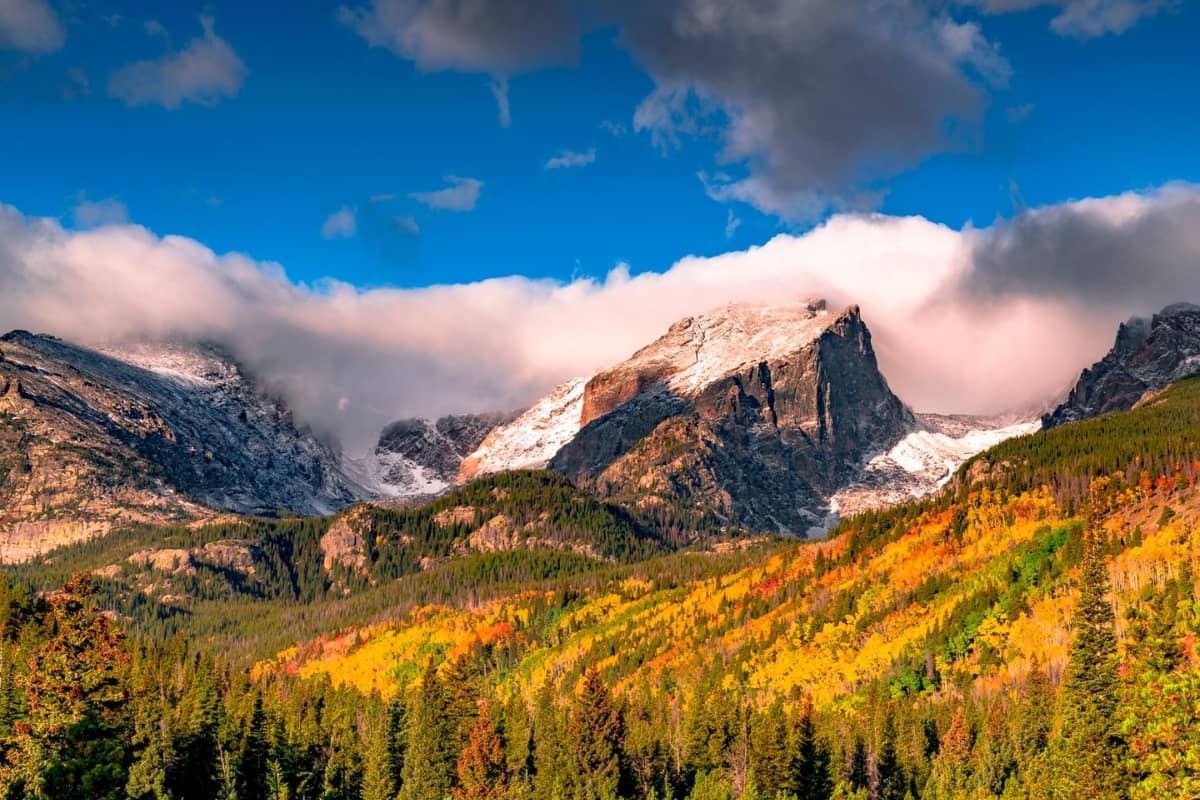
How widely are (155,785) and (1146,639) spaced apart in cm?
7362

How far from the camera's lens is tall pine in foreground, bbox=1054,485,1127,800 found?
2945 inches

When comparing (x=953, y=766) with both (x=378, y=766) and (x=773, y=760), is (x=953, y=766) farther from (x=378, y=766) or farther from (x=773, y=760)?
(x=378, y=766)

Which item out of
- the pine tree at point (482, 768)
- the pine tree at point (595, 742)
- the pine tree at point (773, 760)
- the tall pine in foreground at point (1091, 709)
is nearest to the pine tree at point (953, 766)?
the pine tree at point (773, 760)

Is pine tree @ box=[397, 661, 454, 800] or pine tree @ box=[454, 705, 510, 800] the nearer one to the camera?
pine tree @ box=[454, 705, 510, 800]

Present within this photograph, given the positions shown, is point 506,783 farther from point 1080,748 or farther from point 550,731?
point 1080,748

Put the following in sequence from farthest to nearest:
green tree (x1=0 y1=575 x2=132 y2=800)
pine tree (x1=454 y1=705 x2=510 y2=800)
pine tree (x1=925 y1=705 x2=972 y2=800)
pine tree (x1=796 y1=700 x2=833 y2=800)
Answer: pine tree (x1=796 y1=700 x2=833 y2=800), pine tree (x1=925 y1=705 x2=972 y2=800), pine tree (x1=454 y1=705 x2=510 y2=800), green tree (x1=0 y1=575 x2=132 y2=800)

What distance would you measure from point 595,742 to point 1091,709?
49.2 metres

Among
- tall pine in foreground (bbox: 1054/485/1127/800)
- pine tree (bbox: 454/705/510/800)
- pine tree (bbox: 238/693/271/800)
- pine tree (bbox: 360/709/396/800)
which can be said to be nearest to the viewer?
tall pine in foreground (bbox: 1054/485/1127/800)

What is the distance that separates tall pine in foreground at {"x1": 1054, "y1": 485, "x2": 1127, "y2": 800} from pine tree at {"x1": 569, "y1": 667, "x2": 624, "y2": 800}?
41249 millimetres

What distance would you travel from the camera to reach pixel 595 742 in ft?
379

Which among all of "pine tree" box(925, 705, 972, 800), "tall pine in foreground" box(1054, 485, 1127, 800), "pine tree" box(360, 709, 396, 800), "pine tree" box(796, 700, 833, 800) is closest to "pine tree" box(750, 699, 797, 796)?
"pine tree" box(796, 700, 833, 800)

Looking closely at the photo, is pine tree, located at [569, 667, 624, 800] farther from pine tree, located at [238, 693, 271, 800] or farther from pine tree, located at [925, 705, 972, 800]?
pine tree, located at [925, 705, 972, 800]

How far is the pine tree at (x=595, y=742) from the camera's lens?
113625mm

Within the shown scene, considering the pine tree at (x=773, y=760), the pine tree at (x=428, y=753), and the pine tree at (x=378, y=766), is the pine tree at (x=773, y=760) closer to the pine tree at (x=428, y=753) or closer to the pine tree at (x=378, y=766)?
the pine tree at (x=428, y=753)
